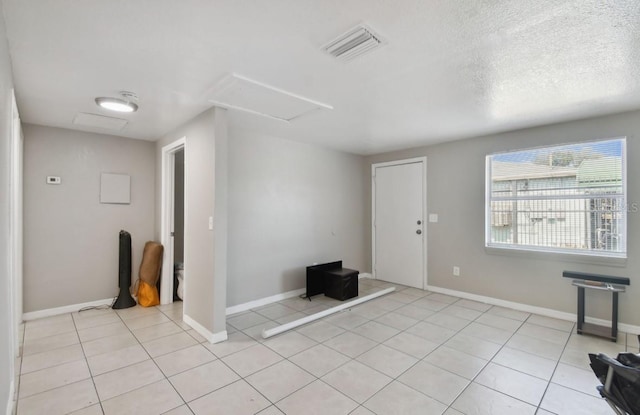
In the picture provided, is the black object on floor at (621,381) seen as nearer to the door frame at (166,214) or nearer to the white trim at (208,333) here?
the white trim at (208,333)

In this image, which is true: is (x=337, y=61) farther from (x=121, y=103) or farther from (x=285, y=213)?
(x=285, y=213)

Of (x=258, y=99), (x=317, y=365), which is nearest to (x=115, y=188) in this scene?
(x=258, y=99)

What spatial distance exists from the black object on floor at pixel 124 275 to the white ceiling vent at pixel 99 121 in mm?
1385

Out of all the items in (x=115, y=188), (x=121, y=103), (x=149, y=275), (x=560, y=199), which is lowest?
(x=149, y=275)

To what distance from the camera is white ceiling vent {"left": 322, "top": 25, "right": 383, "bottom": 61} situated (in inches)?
69.2

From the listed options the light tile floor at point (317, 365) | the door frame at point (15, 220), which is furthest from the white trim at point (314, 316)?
the door frame at point (15, 220)

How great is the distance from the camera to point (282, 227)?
175 inches

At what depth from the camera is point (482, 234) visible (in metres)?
4.25

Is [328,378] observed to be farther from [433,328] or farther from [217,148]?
[217,148]

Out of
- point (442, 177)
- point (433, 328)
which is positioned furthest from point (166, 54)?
point (442, 177)

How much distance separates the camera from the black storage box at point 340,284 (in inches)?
167

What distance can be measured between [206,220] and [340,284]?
2.09 m

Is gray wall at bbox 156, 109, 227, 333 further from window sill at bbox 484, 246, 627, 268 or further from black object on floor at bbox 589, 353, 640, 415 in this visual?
window sill at bbox 484, 246, 627, 268

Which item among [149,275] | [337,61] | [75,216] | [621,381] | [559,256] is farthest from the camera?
[149,275]
